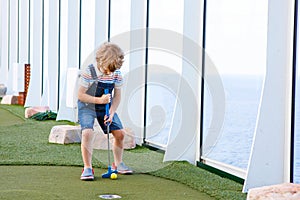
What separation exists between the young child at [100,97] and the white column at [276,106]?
1.08 meters

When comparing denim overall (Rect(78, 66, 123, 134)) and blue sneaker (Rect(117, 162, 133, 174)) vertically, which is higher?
denim overall (Rect(78, 66, 123, 134))

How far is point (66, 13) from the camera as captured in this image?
1026 centimetres

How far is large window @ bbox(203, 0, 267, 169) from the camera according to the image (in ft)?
14.6

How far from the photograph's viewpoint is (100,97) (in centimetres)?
420

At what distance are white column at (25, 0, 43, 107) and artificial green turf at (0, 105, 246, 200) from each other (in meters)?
5.23

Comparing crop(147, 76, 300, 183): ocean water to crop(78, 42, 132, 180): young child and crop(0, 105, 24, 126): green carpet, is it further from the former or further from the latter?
crop(0, 105, 24, 126): green carpet

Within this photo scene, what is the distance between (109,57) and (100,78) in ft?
0.55

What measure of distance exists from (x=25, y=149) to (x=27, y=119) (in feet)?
11.3

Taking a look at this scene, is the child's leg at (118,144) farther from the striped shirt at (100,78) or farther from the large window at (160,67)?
the large window at (160,67)

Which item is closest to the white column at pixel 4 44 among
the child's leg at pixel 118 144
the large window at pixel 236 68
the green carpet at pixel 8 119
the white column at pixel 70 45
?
the green carpet at pixel 8 119

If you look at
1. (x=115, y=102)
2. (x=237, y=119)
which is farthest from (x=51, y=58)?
(x=115, y=102)

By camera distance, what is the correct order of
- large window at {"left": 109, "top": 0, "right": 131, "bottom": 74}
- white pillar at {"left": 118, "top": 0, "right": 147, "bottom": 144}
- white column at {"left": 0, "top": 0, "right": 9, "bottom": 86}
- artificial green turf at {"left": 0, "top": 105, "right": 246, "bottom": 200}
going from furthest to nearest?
white column at {"left": 0, "top": 0, "right": 9, "bottom": 86} → large window at {"left": 109, "top": 0, "right": 131, "bottom": 74} → white pillar at {"left": 118, "top": 0, "right": 147, "bottom": 144} → artificial green turf at {"left": 0, "top": 105, "right": 246, "bottom": 200}

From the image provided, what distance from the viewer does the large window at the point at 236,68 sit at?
4.46m

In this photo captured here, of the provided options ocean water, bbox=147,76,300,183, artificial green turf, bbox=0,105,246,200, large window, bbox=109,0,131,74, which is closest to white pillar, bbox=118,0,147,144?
large window, bbox=109,0,131,74
